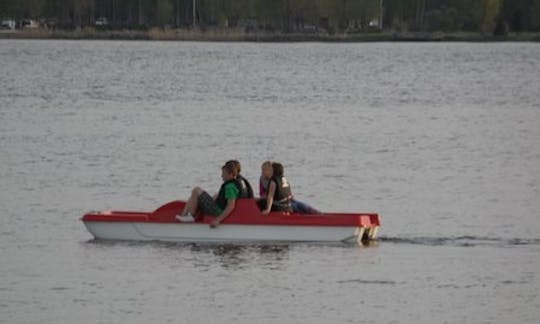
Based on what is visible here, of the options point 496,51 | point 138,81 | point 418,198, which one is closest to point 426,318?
point 418,198

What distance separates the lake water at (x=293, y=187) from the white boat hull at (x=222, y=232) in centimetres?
16

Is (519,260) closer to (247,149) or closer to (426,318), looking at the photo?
(426,318)

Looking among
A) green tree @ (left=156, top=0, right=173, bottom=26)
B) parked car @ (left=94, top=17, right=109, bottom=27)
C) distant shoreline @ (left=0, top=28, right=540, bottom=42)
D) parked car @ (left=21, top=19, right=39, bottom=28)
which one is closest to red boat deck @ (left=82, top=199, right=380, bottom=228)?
distant shoreline @ (left=0, top=28, right=540, bottom=42)

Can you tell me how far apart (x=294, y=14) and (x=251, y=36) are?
6325mm

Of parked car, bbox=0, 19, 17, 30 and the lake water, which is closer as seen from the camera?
the lake water

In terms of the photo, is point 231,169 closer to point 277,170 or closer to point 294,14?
point 277,170

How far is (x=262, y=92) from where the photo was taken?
71750 mm

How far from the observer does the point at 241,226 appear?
24.9 m

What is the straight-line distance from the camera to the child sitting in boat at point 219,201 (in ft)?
81.3

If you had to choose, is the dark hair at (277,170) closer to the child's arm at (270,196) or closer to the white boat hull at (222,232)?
the child's arm at (270,196)

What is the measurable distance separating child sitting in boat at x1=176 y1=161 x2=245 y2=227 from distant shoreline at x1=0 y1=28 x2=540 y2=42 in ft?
414

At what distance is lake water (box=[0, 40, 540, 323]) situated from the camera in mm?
21688

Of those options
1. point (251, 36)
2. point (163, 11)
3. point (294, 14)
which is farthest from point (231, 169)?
point (163, 11)

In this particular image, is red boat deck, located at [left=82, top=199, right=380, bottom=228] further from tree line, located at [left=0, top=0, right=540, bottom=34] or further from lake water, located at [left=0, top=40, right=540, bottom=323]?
tree line, located at [left=0, top=0, right=540, bottom=34]
